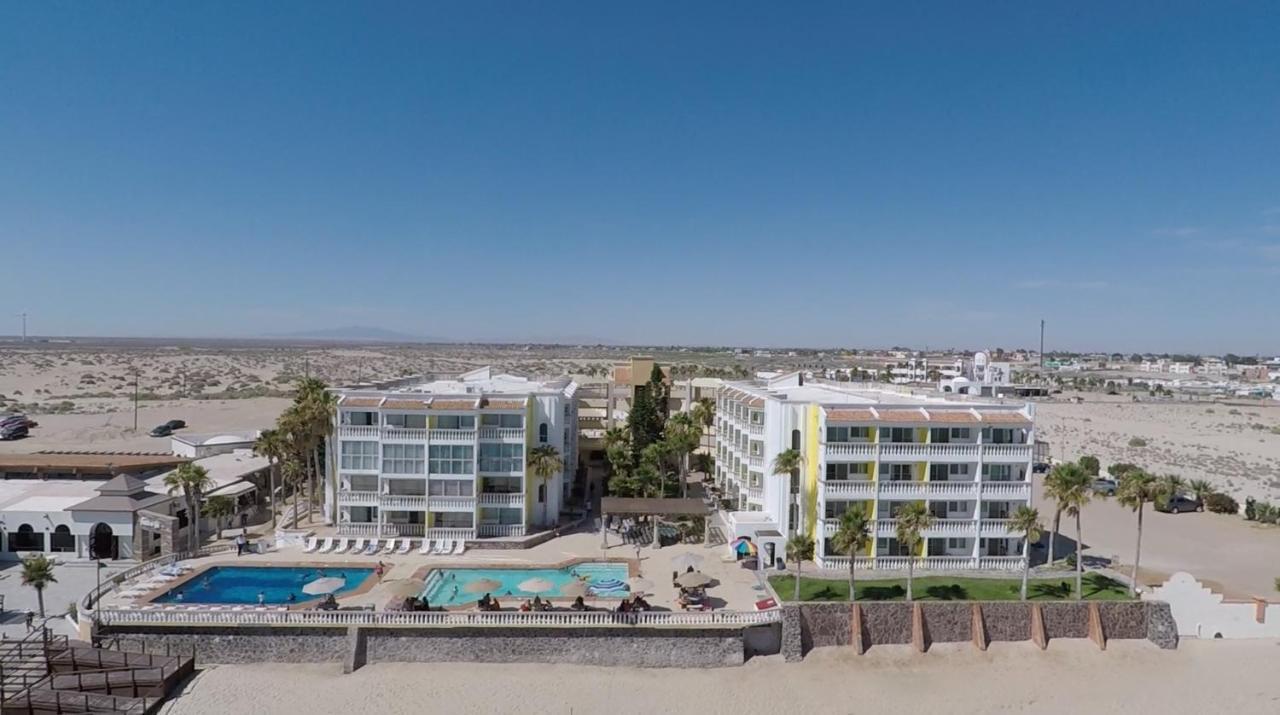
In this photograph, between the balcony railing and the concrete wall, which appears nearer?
the concrete wall

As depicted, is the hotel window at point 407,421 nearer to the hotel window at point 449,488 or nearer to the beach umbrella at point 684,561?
the hotel window at point 449,488

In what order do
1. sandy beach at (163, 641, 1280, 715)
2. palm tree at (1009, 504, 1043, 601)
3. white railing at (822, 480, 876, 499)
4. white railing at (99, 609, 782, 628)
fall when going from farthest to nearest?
white railing at (822, 480, 876, 499) < palm tree at (1009, 504, 1043, 601) < white railing at (99, 609, 782, 628) < sandy beach at (163, 641, 1280, 715)

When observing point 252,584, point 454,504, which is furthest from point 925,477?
point 252,584

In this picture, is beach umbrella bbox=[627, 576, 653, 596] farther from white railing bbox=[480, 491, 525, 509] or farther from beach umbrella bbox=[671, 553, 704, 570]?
white railing bbox=[480, 491, 525, 509]

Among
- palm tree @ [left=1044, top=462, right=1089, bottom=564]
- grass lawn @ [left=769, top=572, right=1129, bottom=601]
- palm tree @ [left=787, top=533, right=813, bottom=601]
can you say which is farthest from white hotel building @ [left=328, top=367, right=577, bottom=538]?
palm tree @ [left=1044, top=462, right=1089, bottom=564]

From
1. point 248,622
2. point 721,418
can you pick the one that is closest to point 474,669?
point 248,622

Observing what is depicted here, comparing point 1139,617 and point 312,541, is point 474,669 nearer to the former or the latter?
point 312,541

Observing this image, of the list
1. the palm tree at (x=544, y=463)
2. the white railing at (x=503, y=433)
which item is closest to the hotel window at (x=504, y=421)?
the white railing at (x=503, y=433)

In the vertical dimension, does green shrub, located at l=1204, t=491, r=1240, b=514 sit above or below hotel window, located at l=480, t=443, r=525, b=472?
below

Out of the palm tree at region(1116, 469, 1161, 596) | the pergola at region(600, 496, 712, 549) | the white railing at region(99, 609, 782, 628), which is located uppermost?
the palm tree at region(1116, 469, 1161, 596)
